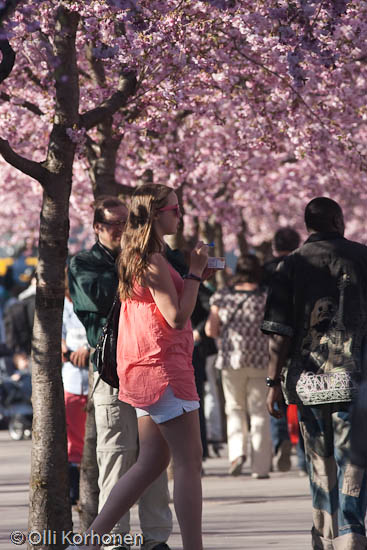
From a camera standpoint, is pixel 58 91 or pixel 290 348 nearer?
pixel 290 348

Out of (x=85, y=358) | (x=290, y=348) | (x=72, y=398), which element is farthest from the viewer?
(x=72, y=398)

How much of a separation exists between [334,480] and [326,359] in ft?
2.09

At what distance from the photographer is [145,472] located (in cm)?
679

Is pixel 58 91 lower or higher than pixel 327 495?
higher

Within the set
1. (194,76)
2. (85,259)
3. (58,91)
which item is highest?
(194,76)

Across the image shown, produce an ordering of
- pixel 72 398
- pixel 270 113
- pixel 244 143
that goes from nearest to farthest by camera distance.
→ pixel 72 398, pixel 270 113, pixel 244 143

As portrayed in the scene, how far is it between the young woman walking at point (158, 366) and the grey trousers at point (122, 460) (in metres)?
1.10

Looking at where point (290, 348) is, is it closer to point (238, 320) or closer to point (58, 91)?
point (58, 91)

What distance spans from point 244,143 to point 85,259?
6.16 meters

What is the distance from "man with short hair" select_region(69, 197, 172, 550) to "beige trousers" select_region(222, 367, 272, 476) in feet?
15.8

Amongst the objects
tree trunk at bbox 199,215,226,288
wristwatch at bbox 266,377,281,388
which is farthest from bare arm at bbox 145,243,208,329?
tree trunk at bbox 199,215,226,288

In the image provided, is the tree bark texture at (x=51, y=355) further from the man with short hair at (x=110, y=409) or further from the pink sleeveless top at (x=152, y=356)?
the pink sleeveless top at (x=152, y=356)

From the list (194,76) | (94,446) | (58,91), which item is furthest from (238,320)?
(58,91)

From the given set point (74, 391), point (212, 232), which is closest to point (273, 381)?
point (74, 391)
